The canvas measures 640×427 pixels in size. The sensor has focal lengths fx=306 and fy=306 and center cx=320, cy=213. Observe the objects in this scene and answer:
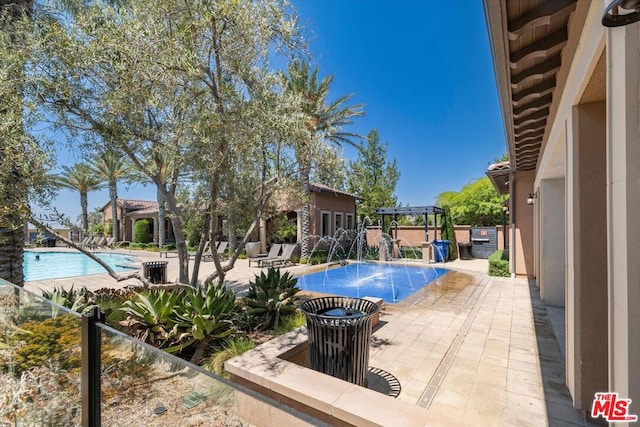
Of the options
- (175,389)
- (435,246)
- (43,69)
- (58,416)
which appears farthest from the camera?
(435,246)

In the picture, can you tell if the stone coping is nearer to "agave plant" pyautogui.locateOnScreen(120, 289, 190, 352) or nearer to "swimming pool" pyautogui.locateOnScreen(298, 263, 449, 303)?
"agave plant" pyautogui.locateOnScreen(120, 289, 190, 352)

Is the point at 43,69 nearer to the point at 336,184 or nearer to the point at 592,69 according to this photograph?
the point at 336,184

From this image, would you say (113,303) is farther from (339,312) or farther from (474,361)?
(474,361)

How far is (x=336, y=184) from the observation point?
638 cm

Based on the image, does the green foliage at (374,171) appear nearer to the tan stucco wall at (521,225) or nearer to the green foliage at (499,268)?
the green foliage at (499,268)

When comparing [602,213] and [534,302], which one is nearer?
[602,213]

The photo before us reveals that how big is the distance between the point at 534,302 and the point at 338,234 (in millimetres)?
14805

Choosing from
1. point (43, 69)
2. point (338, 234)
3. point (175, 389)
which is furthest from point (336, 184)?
point (338, 234)

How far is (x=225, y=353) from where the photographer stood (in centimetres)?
444

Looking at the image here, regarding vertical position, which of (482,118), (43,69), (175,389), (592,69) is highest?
(482,118)

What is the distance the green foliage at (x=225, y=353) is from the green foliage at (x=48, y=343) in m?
1.76

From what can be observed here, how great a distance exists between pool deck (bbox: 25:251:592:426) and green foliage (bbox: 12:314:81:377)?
2562 millimetres

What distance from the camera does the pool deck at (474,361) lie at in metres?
3.32

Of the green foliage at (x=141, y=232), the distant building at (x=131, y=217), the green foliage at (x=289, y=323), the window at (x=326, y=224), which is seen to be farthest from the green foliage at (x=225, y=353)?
the green foliage at (x=141, y=232)
